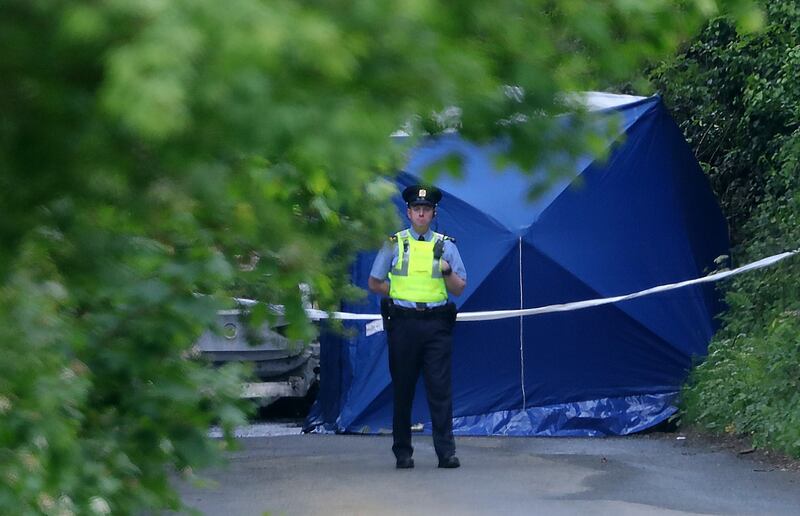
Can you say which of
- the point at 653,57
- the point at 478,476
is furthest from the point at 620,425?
the point at 653,57

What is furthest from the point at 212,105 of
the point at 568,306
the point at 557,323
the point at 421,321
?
the point at 557,323

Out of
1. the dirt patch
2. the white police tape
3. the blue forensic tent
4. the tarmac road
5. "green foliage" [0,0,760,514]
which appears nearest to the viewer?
"green foliage" [0,0,760,514]

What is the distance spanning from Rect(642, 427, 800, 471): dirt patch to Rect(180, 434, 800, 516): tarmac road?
52 mm

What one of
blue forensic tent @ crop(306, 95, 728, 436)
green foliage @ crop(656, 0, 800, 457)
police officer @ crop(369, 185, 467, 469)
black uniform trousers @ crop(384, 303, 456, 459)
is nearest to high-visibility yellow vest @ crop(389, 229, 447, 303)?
police officer @ crop(369, 185, 467, 469)

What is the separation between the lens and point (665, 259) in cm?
1352

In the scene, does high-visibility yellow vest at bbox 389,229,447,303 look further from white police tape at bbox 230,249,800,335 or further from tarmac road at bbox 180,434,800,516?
white police tape at bbox 230,249,800,335

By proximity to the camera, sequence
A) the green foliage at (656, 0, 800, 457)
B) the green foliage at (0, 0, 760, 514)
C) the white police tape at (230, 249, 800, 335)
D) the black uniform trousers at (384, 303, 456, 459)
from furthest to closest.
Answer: the white police tape at (230, 249, 800, 335) < the green foliage at (656, 0, 800, 457) < the black uniform trousers at (384, 303, 456, 459) < the green foliage at (0, 0, 760, 514)

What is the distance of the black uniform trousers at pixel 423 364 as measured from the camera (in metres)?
10.3

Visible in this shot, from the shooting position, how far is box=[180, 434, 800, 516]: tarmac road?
8727mm

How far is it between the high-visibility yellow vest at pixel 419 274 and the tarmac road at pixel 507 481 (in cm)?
121

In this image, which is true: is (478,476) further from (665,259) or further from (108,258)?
(108,258)

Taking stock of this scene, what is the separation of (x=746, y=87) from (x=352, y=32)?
43.5 feet

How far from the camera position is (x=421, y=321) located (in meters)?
10.4

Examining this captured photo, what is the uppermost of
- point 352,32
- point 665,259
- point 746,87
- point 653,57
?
point 746,87
